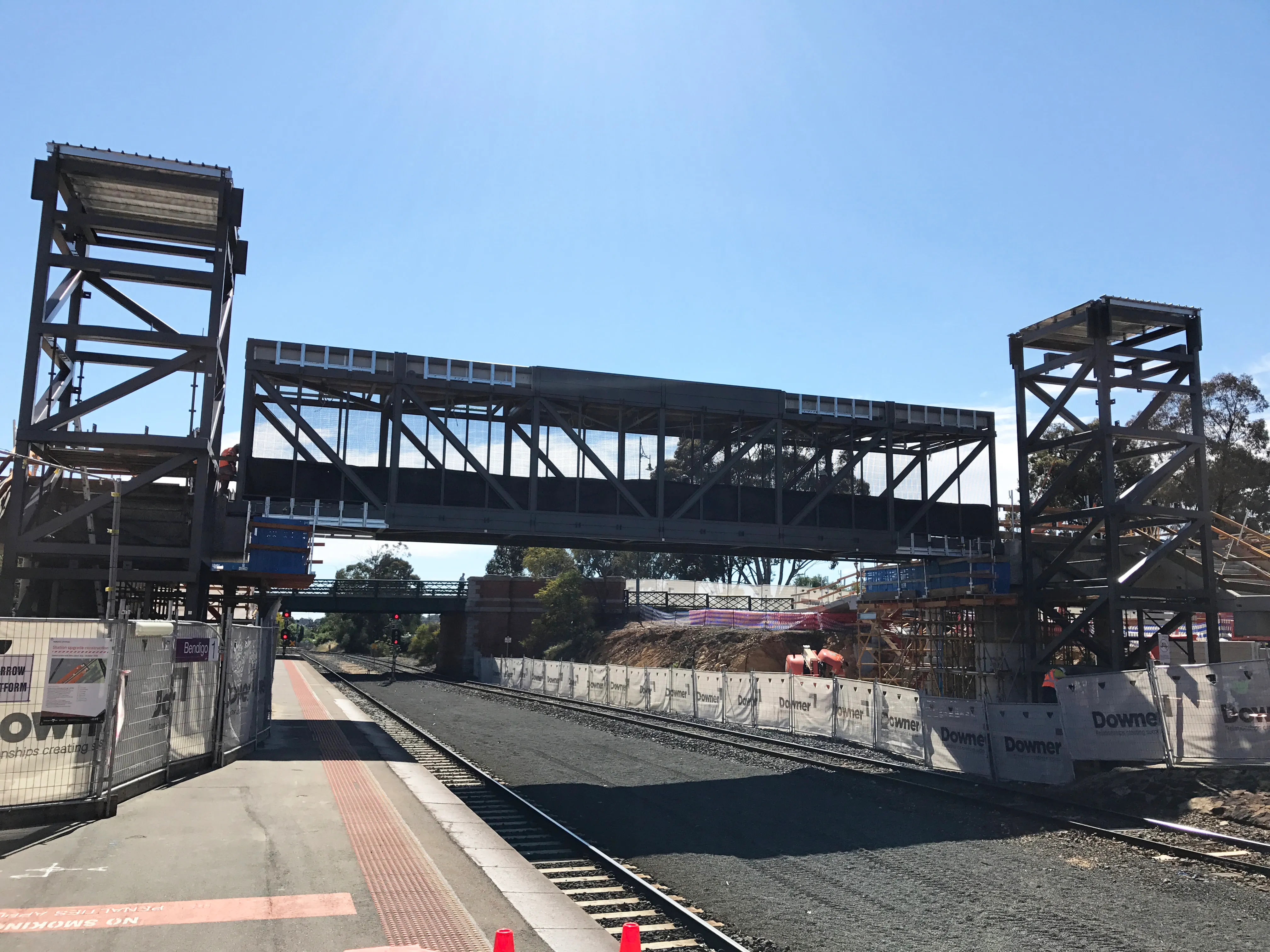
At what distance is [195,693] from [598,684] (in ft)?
82.0

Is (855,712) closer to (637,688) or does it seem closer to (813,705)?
(813,705)

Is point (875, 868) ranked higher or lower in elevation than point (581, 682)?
higher

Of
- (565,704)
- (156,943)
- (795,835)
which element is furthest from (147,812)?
(565,704)

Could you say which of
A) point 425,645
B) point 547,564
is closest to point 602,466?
point 547,564

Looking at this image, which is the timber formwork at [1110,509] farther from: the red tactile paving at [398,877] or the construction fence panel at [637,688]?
the red tactile paving at [398,877]

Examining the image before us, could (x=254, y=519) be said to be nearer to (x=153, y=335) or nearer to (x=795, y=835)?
(x=153, y=335)

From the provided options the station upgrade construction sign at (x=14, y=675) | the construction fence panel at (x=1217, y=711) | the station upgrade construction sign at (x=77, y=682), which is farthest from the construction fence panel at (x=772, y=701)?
the station upgrade construction sign at (x=14, y=675)

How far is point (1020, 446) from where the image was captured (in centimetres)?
2972

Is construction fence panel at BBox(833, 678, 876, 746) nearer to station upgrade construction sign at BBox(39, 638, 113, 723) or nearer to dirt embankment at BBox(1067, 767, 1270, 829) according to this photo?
A: dirt embankment at BBox(1067, 767, 1270, 829)

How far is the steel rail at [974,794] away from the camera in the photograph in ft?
37.9

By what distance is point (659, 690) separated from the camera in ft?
111

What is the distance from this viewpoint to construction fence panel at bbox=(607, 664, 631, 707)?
36438 mm

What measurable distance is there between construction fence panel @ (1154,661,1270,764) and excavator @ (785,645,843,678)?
21051mm

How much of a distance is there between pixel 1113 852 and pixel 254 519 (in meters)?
24.5
